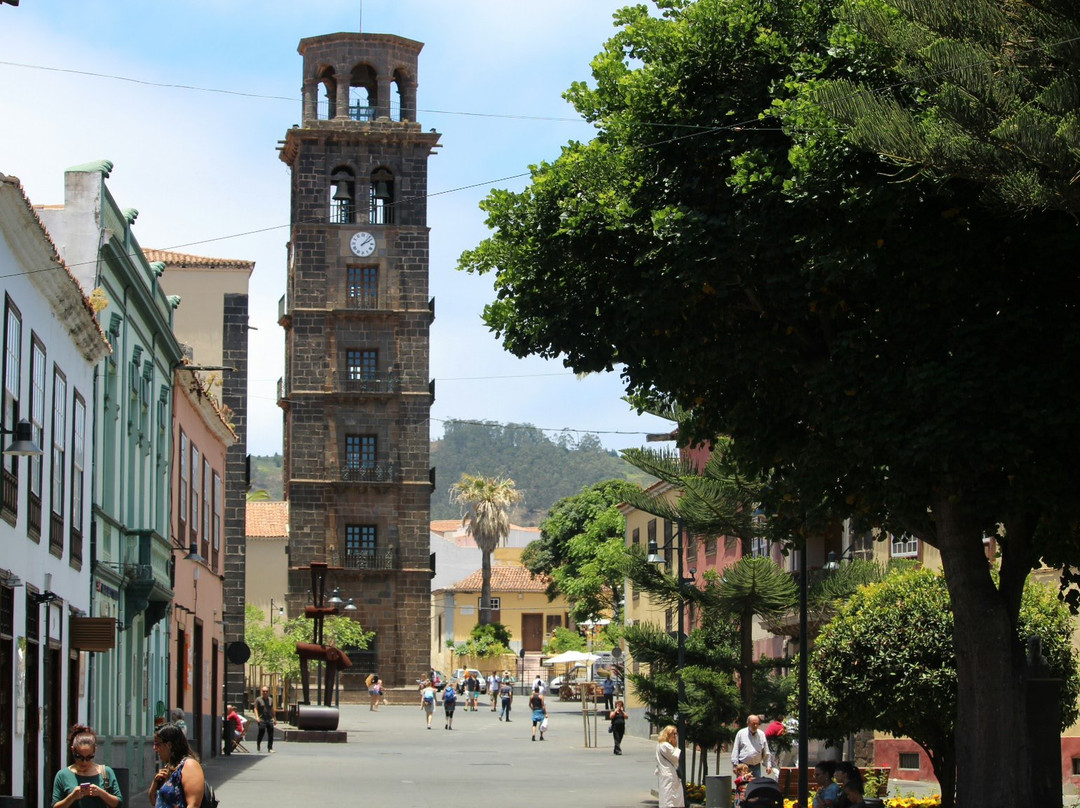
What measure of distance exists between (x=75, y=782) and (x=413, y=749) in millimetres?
28046

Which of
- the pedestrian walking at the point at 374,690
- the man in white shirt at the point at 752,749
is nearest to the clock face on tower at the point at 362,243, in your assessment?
the pedestrian walking at the point at 374,690

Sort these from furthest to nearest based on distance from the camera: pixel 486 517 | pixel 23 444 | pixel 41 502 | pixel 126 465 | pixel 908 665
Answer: pixel 486 517
pixel 126 465
pixel 908 665
pixel 41 502
pixel 23 444

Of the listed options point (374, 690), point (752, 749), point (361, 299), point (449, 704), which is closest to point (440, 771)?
point (752, 749)

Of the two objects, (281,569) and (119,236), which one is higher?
(119,236)

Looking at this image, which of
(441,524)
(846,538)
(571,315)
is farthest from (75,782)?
(441,524)

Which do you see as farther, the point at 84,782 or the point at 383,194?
the point at 383,194

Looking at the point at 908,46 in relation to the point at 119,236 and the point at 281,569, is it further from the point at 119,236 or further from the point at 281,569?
the point at 281,569

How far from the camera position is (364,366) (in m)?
68.6

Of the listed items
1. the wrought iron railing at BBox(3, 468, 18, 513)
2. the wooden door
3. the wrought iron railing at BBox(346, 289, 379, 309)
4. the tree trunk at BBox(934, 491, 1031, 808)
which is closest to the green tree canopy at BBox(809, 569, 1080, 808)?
the tree trunk at BBox(934, 491, 1031, 808)

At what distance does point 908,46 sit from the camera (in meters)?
14.1

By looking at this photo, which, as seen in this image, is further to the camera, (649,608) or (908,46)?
(649,608)

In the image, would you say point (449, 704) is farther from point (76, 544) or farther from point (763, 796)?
point (763, 796)

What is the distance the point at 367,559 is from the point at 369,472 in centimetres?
347

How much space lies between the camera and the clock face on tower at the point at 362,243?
68562 mm
